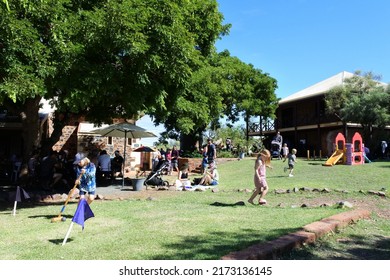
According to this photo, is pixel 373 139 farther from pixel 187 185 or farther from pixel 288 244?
pixel 288 244

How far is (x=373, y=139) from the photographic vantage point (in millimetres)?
28188

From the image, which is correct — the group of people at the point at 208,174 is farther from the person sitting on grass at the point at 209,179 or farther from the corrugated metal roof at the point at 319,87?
the corrugated metal roof at the point at 319,87

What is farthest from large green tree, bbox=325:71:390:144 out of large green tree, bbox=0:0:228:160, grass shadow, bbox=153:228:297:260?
grass shadow, bbox=153:228:297:260

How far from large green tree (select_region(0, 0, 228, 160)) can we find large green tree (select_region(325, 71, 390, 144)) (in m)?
17.8

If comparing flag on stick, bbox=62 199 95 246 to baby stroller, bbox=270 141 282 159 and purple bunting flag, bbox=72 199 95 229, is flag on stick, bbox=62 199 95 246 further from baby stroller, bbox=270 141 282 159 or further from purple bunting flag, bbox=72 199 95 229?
→ baby stroller, bbox=270 141 282 159

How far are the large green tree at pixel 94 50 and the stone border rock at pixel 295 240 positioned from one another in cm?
494

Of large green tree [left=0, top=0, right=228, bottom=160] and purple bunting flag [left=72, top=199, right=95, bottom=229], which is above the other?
large green tree [left=0, top=0, right=228, bottom=160]

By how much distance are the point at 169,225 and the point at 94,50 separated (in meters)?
4.69

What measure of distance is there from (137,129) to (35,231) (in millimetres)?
8049

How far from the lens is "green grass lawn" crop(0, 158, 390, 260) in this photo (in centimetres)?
506

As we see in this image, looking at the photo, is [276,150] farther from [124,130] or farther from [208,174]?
[124,130]

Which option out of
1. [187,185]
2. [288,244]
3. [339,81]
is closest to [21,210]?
[187,185]

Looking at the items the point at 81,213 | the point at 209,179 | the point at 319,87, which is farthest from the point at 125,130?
the point at 319,87

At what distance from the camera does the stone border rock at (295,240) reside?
4594 millimetres
